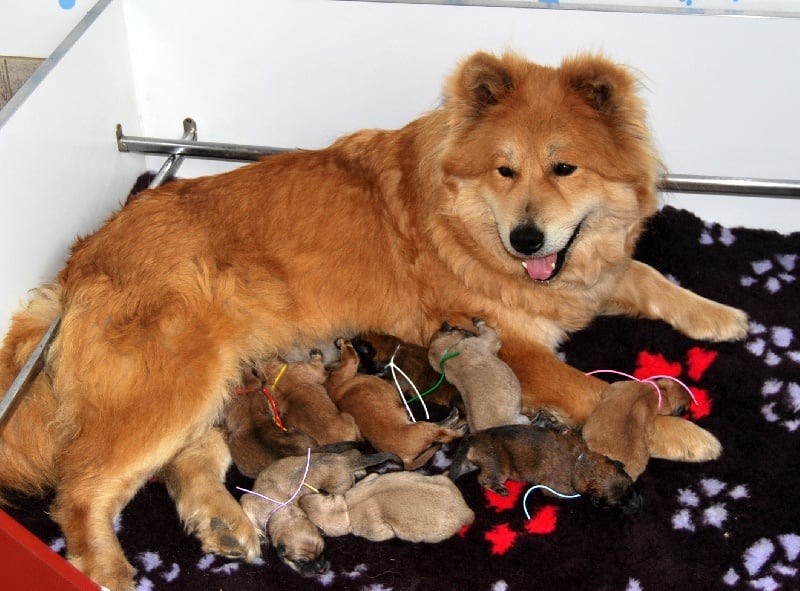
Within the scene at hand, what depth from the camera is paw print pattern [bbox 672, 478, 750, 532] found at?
257 centimetres

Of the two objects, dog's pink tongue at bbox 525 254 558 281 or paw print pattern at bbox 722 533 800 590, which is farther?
dog's pink tongue at bbox 525 254 558 281

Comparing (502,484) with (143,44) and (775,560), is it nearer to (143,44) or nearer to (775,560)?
(775,560)

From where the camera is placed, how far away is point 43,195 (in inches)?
115

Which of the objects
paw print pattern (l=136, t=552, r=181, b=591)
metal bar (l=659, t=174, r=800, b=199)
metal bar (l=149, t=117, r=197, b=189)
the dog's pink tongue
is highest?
metal bar (l=149, t=117, r=197, b=189)

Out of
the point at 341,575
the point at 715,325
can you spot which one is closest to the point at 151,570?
the point at 341,575

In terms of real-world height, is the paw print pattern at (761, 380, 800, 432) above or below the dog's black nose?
below

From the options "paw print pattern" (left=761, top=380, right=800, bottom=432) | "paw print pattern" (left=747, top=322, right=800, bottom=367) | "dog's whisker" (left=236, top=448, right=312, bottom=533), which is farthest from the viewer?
"paw print pattern" (left=747, top=322, right=800, bottom=367)

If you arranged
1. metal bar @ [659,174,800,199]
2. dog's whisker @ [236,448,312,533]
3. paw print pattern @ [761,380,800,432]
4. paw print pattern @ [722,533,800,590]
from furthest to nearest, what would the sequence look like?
metal bar @ [659,174,800,199] → paw print pattern @ [761,380,800,432] → dog's whisker @ [236,448,312,533] → paw print pattern @ [722,533,800,590]

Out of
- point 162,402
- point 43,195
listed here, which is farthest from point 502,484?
point 43,195

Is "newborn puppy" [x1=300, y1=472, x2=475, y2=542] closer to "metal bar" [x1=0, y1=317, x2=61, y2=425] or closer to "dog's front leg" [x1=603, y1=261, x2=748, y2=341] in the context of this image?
"metal bar" [x1=0, y1=317, x2=61, y2=425]

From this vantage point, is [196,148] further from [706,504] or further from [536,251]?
[706,504]

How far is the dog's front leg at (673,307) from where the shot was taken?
311 cm

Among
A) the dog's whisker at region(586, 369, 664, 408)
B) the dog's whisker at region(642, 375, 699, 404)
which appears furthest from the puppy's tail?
the dog's whisker at region(642, 375, 699, 404)

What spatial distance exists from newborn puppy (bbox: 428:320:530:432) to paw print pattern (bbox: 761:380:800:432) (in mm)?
842
